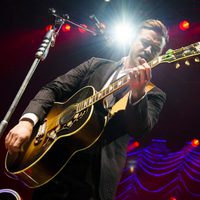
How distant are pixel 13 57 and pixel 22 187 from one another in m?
2.71

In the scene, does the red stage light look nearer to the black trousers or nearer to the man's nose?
the man's nose

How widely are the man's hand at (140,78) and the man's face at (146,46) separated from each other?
63cm

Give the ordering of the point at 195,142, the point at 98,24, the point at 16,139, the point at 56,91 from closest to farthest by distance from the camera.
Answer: the point at 16,139
the point at 56,91
the point at 98,24
the point at 195,142

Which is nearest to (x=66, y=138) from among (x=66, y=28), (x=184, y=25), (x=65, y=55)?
(x=184, y=25)

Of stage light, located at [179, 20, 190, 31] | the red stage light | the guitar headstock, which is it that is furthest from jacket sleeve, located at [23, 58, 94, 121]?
the red stage light

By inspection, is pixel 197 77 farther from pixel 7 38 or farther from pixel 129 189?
pixel 7 38

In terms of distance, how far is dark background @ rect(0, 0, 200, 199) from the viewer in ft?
18.0

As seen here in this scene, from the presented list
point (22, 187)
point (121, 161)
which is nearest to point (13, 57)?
point (22, 187)

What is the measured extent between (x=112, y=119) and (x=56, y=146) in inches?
17.4

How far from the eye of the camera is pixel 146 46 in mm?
2525

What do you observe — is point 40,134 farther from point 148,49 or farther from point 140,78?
point 148,49

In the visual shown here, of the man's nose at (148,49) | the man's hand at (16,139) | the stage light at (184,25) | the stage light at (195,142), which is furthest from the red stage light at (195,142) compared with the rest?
the man's hand at (16,139)

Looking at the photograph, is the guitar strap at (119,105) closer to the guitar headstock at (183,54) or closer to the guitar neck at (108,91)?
the guitar neck at (108,91)

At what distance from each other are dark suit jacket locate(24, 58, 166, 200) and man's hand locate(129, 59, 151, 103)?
0.06 meters
